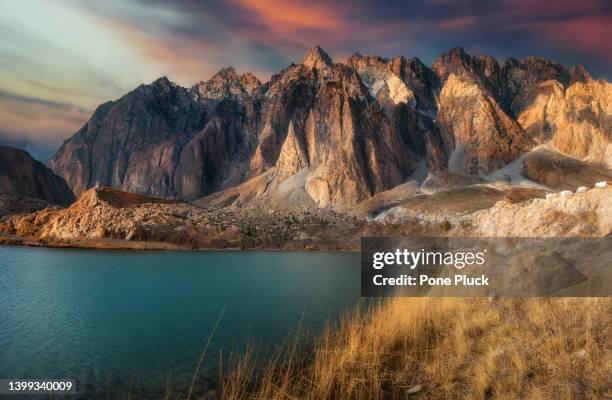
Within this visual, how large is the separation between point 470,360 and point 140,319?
581 inches

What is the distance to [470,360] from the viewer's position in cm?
953

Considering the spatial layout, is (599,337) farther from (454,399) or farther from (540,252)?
(540,252)

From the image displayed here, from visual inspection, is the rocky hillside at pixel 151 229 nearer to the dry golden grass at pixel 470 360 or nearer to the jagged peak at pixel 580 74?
the dry golden grass at pixel 470 360

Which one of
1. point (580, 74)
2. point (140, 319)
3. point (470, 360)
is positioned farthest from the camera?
point (580, 74)

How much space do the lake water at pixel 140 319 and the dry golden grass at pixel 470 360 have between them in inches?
120

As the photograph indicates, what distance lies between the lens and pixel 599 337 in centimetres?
851

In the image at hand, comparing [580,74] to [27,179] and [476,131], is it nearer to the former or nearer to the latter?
[476,131]

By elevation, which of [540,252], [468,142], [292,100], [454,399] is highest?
[292,100]

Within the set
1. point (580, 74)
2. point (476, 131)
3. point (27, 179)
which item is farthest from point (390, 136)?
point (27, 179)

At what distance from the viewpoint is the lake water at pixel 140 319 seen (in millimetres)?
12391

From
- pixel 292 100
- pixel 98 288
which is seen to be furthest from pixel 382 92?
pixel 98 288

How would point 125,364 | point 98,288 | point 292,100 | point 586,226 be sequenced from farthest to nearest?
point 292,100, point 98,288, point 586,226, point 125,364

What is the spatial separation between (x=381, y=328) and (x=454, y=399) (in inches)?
189

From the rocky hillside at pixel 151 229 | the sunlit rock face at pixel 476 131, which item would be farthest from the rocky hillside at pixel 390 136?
the rocky hillside at pixel 151 229
